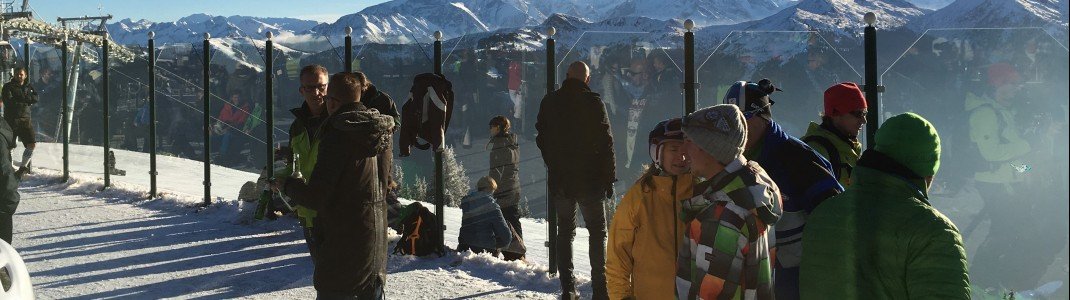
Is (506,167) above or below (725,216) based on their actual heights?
below

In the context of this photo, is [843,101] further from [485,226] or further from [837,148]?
[485,226]

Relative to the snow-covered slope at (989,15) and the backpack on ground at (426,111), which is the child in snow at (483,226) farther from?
the snow-covered slope at (989,15)

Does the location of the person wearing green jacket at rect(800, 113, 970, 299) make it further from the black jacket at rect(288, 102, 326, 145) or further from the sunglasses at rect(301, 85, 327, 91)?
the sunglasses at rect(301, 85, 327, 91)

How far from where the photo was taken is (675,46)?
22.6ft

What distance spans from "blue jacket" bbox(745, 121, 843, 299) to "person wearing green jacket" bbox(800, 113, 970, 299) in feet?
2.01

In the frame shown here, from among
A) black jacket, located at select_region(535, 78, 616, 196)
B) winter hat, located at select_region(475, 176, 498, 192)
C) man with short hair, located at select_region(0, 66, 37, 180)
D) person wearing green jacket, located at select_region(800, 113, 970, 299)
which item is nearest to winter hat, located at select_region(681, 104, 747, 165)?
person wearing green jacket, located at select_region(800, 113, 970, 299)

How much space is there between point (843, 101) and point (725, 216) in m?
1.66

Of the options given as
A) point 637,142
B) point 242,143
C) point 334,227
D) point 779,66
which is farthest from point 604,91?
point 242,143

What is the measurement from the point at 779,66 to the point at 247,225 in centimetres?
565

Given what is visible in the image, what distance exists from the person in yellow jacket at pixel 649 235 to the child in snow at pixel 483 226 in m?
4.27

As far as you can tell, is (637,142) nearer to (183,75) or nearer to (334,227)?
(334,227)

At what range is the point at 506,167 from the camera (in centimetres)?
881

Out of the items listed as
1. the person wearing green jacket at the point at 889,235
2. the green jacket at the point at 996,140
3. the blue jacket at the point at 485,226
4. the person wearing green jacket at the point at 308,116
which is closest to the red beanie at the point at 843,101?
the green jacket at the point at 996,140

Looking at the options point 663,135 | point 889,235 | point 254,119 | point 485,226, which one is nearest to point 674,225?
point 663,135
